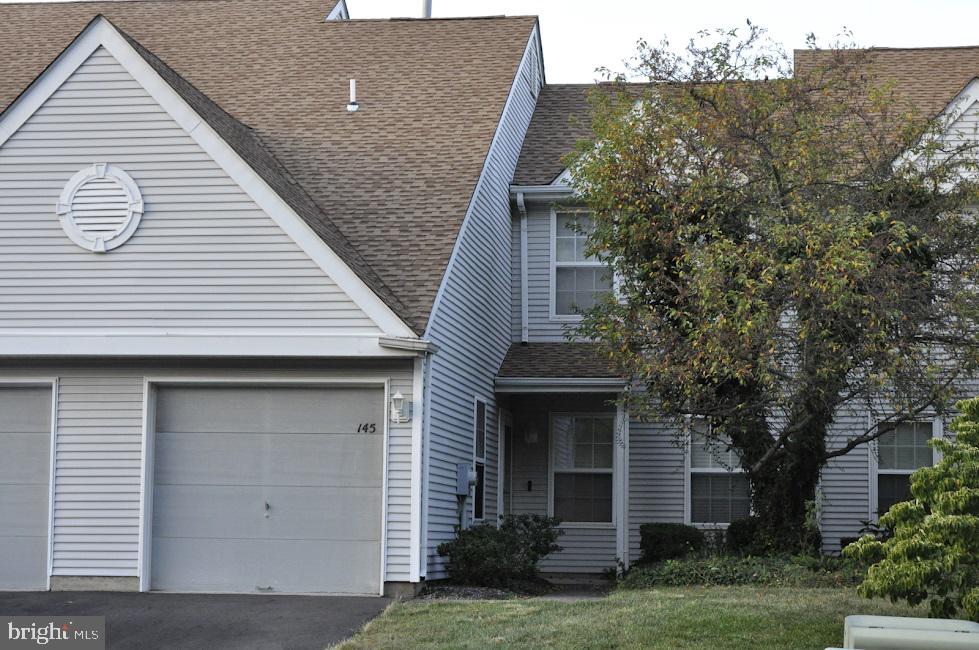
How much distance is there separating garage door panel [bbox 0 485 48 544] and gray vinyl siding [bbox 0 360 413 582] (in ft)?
0.91

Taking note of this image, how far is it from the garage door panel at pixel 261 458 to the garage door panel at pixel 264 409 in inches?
3.7

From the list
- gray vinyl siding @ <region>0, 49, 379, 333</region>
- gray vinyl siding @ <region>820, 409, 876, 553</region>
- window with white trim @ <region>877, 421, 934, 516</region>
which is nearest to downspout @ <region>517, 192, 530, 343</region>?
gray vinyl siding @ <region>820, 409, 876, 553</region>

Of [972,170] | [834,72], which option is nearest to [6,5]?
[834,72]

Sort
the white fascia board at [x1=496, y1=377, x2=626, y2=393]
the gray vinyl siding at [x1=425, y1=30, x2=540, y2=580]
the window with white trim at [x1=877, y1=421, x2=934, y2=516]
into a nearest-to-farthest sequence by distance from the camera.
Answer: the gray vinyl siding at [x1=425, y1=30, x2=540, y2=580] < the white fascia board at [x1=496, y1=377, x2=626, y2=393] < the window with white trim at [x1=877, y1=421, x2=934, y2=516]

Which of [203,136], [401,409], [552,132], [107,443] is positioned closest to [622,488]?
[401,409]

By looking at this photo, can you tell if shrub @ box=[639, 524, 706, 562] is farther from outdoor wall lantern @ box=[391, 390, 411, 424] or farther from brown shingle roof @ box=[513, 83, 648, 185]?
brown shingle roof @ box=[513, 83, 648, 185]

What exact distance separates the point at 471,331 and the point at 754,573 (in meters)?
4.84

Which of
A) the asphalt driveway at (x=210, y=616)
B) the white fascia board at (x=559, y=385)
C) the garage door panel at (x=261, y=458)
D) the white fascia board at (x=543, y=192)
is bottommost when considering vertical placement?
the asphalt driveway at (x=210, y=616)

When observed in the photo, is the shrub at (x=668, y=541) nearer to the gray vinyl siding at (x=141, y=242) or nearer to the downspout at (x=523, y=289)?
the downspout at (x=523, y=289)

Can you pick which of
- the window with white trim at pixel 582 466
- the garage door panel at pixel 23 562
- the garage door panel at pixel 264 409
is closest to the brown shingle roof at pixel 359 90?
the garage door panel at pixel 264 409

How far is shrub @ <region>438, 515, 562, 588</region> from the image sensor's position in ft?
48.3

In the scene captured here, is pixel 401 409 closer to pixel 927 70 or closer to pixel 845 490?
pixel 845 490

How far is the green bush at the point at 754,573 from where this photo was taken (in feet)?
45.8

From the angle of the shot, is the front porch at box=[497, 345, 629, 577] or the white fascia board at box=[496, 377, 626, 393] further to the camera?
the front porch at box=[497, 345, 629, 577]
